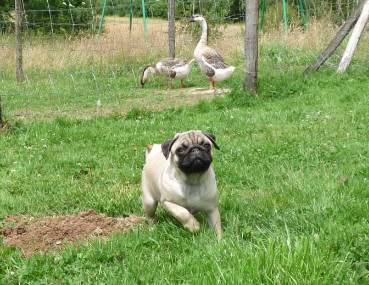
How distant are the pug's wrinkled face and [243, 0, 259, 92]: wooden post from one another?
612 cm

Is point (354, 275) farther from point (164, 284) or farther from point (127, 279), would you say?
point (127, 279)

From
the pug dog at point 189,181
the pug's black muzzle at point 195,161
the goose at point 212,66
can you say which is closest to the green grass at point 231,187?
the pug dog at point 189,181

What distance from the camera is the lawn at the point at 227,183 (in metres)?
3.12

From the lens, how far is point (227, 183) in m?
5.34

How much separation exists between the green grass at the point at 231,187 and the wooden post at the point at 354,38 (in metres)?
0.88

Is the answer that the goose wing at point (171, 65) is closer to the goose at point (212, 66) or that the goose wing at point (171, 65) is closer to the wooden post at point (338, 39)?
the goose at point (212, 66)

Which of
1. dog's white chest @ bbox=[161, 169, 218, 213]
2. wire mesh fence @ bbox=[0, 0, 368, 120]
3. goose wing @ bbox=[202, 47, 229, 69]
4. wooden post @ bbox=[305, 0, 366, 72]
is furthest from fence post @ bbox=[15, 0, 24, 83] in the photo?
dog's white chest @ bbox=[161, 169, 218, 213]

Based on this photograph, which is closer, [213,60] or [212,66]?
[212,66]

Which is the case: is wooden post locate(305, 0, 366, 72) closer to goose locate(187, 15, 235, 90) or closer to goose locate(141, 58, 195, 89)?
goose locate(187, 15, 235, 90)

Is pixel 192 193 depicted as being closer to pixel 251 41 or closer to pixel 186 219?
pixel 186 219

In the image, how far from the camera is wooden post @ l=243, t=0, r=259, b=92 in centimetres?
973

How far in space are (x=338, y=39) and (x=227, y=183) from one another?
22.9 feet

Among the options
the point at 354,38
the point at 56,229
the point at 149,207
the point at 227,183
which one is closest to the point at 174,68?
the point at 354,38

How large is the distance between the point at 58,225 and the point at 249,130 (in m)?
3.93
